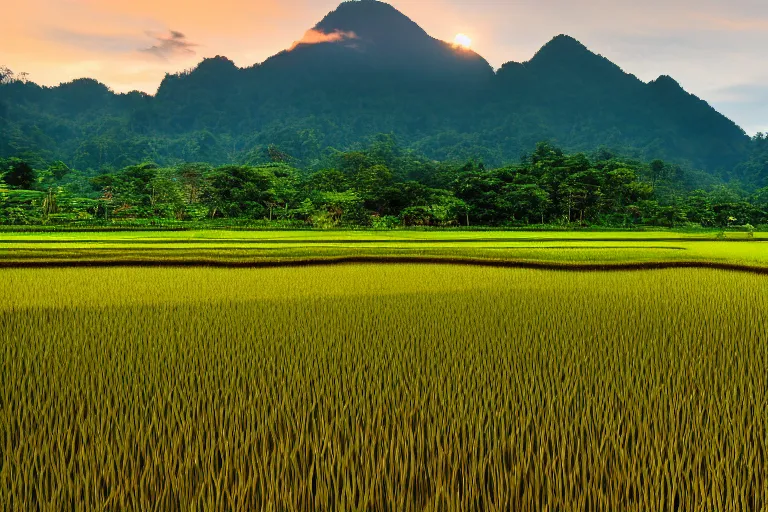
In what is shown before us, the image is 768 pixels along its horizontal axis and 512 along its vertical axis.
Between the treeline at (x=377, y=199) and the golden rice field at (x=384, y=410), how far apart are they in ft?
90.9

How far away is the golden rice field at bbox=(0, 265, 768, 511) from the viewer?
1.97m

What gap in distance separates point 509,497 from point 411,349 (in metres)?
2.21

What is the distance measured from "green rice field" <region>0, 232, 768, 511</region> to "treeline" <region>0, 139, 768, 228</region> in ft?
89.2

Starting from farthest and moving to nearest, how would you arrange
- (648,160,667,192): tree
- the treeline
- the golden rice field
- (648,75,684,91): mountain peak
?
1. (648,75,684,91): mountain peak
2. (648,160,667,192): tree
3. the treeline
4. the golden rice field

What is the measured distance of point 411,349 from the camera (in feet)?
13.5

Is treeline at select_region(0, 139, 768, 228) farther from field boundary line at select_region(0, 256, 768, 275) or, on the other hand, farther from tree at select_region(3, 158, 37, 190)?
field boundary line at select_region(0, 256, 768, 275)

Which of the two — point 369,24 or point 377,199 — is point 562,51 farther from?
point 377,199

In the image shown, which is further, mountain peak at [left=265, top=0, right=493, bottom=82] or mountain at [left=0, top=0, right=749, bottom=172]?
mountain peak at [left=265, top=0, right=493, bottom=82]

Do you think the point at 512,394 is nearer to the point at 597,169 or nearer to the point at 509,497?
the point at 509,497

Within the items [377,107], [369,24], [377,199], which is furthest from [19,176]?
[369,24]

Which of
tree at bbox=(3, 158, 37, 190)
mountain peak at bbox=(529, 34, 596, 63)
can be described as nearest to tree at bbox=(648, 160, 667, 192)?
tree at bbox=(3, 158, 37, 190)

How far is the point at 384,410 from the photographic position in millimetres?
2730

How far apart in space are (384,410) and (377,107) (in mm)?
100654

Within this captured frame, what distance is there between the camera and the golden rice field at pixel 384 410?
6.45 ft
